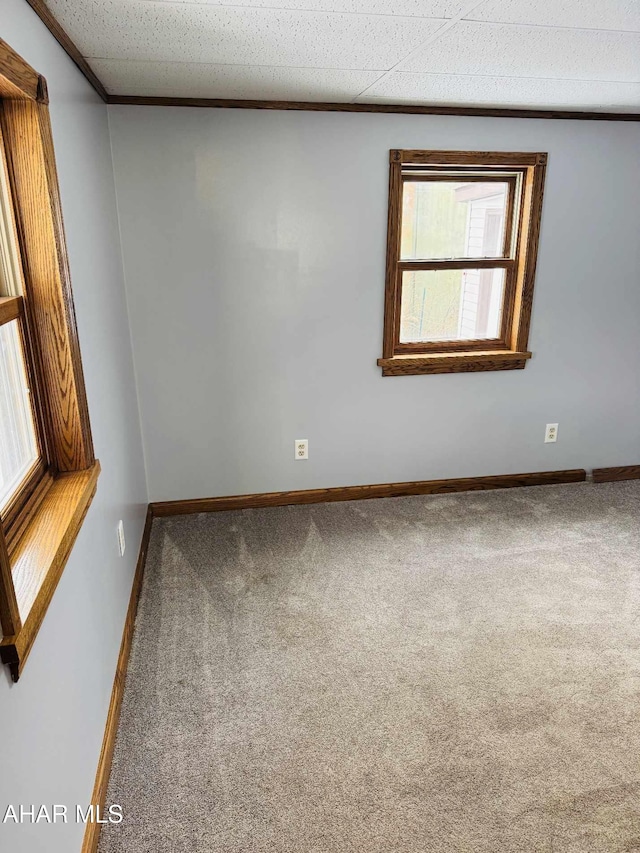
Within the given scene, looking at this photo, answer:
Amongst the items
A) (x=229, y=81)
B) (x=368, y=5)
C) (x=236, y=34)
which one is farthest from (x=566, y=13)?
(x=229, y=81)

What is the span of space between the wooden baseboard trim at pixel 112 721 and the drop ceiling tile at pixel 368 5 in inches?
82.5

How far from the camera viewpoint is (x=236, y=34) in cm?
189

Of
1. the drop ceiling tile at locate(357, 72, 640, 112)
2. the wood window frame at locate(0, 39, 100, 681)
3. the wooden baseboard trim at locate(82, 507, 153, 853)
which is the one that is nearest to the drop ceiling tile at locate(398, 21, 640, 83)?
the drop ceiling tile at locate(357, 72, 640, 112)

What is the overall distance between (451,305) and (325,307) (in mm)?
779

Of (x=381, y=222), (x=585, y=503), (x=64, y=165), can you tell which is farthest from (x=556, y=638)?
(x=64, y=165)

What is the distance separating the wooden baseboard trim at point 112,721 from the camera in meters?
1.51

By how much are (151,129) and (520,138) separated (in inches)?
76.6

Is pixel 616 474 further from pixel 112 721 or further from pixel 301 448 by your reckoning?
pixel 112 721

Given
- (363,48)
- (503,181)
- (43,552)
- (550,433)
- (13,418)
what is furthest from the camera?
(550,433)

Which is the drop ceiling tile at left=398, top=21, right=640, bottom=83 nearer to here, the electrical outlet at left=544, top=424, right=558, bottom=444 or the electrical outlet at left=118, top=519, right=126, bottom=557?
the electrical outlet at left=544, top=424, right=558, bottom=444

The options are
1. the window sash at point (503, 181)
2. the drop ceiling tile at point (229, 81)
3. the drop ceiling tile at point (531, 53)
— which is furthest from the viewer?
the window sash at point (503, 181)

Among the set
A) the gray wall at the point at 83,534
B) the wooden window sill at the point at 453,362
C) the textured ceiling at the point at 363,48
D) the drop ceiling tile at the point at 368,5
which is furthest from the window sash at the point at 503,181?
the gray wall at the point at 83,534

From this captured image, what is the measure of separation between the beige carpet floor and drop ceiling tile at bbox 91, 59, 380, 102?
84.3 inches

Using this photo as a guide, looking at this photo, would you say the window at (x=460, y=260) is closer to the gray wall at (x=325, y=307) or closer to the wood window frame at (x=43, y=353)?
the gray wall at (x=325, y=307)
